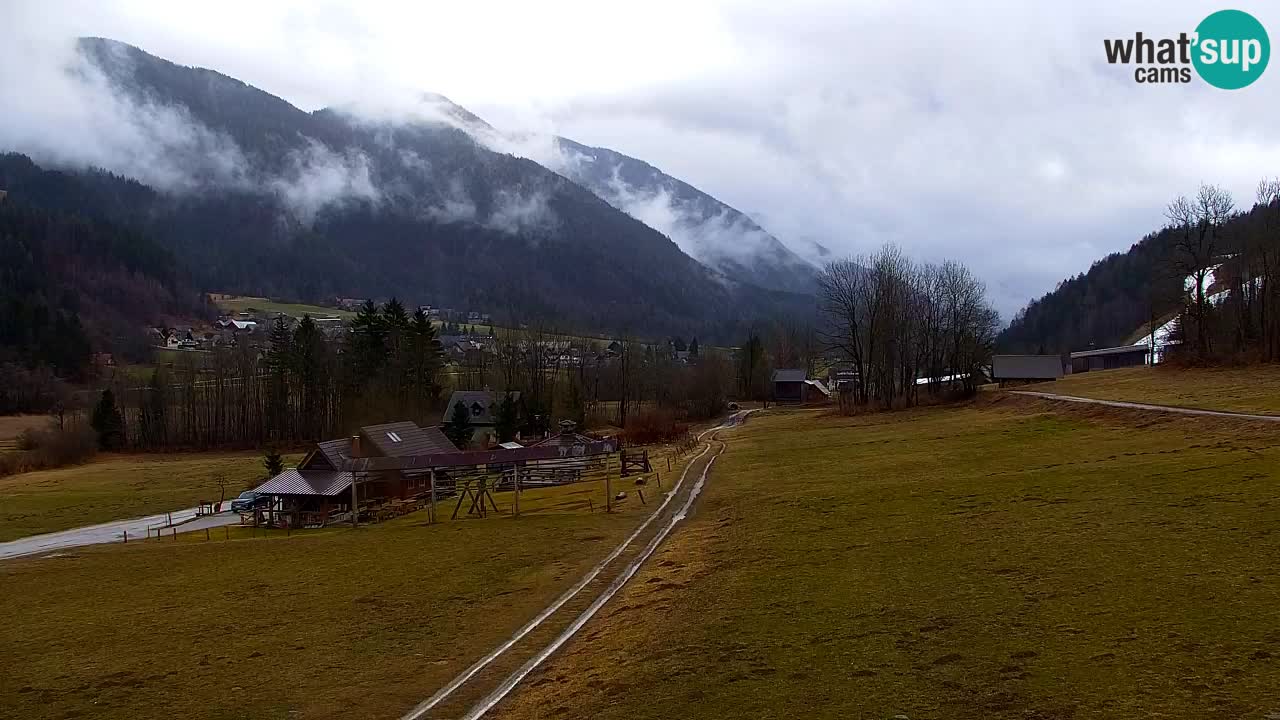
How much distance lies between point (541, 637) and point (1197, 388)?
169 feet

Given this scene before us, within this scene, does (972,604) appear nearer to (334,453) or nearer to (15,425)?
(334,453)

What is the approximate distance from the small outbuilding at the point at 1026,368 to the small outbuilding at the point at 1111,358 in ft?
105

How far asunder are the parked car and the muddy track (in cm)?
3734

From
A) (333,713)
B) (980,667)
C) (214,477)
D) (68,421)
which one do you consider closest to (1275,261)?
(980,667)

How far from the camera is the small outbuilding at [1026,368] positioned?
99812 mm

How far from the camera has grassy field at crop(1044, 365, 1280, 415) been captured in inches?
1767

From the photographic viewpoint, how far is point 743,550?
2745 centimetres

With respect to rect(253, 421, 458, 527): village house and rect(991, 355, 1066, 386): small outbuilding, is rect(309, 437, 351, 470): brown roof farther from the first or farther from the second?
rect(991, 355, 1066, 386): small outbuilding

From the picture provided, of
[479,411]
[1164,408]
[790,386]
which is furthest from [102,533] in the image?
[790,386]

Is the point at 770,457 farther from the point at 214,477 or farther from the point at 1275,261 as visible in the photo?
the point at 214,477

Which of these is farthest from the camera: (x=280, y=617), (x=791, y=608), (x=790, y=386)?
(x=790, y=386)

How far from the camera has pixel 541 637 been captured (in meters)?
22.3

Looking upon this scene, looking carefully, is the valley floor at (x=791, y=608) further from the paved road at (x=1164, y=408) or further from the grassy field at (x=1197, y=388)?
the grassy field at (x=1197, y=388)

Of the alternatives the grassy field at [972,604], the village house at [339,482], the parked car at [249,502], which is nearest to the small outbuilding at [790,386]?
the village house at [339,482]
